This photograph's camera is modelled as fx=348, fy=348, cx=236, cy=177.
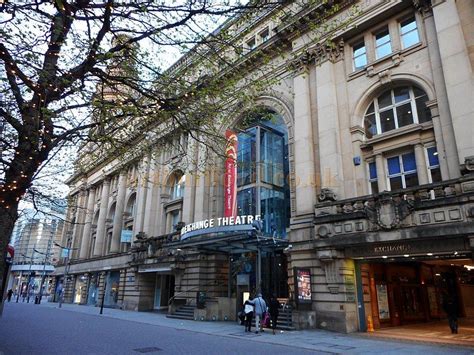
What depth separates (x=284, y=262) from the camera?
22.3 meters

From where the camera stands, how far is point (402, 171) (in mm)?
17609

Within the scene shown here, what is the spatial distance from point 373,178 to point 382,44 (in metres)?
7.65

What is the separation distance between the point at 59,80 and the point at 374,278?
16411 millimetres

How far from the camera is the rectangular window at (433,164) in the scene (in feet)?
53.5

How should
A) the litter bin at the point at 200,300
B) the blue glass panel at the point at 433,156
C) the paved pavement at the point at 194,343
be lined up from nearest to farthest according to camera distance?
the paved pavement at the point at 194,343
the blue glass panel at the point at 433,156
the litter bin at the point at 200,300

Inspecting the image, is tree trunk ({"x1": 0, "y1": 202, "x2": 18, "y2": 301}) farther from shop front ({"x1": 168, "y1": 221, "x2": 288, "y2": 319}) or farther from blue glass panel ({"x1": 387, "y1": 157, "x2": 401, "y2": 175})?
blue glass panel ({"x1": 387, "y1": 157, "x2": 401, "y2": 175})

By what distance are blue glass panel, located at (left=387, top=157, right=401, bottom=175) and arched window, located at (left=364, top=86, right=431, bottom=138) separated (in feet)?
5.50

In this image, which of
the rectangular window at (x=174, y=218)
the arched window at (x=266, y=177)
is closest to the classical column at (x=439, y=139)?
the arched window at (x=266, y=177)

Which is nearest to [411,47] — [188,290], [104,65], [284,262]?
[284,262]

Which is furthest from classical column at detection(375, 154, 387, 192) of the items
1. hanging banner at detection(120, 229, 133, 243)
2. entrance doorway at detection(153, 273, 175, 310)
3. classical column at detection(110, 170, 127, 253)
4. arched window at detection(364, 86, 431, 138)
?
classical column at detection(110, 170, 127, 253)

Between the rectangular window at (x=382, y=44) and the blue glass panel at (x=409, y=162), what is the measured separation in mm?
5819

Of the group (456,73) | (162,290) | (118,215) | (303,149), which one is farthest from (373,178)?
(118,215)

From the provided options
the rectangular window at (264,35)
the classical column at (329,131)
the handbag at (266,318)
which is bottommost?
the handbag at (266,318)

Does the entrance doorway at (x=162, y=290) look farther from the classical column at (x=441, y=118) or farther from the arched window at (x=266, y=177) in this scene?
the classical column at (x=441, y=118)
